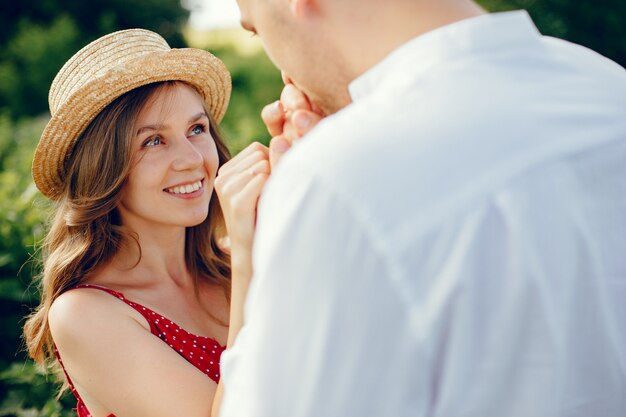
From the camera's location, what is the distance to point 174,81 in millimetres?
3035

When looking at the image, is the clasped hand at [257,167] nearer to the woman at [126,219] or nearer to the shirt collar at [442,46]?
the shirt collar at [442,46]

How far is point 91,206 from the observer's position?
9.36ft

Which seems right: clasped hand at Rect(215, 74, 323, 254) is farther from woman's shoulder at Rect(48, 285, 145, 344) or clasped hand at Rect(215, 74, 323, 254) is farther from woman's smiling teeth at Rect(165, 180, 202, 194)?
woman's smiling teeth at Rect(165, 180, 202, 194)

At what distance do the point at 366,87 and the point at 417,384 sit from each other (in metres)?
0.51

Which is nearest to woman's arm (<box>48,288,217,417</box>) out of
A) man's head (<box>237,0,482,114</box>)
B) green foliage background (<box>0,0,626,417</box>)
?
green foliage background (<box>0,0,626,417</box>)

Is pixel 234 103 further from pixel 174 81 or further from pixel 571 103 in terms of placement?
pixel 571 103

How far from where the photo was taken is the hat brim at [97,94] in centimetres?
279

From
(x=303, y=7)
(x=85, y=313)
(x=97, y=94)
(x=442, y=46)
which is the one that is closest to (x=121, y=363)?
(x=85, y=313)

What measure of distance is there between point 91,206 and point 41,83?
14.2 meters

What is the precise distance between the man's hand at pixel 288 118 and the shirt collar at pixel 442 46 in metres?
0.26

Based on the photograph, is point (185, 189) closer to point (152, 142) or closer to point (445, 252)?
point (152, 142)

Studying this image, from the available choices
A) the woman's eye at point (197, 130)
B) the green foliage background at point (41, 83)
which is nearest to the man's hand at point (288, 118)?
the woman's eye at point (197, 130)

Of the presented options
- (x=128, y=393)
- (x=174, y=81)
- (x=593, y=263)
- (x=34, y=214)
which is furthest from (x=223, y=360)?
(x=34, y=214)

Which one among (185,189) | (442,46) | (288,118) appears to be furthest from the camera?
(185,189)
